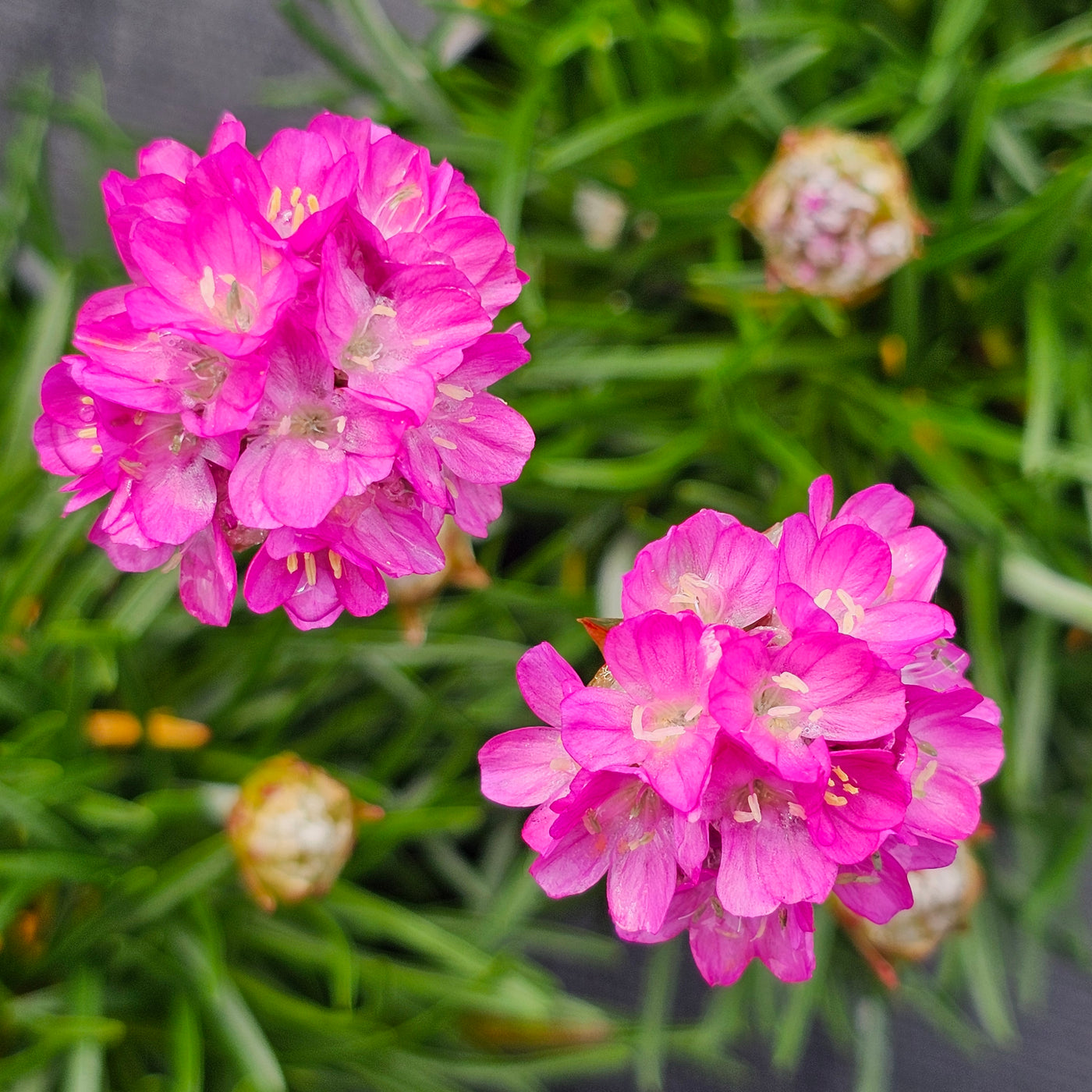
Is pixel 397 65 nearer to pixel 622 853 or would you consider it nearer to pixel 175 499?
pixel 175 499

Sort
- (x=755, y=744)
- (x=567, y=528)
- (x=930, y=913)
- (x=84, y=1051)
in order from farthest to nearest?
(x=567, y=528)
(x=930, y=913)
(x=84, y=1051)
(x=755, y=744)

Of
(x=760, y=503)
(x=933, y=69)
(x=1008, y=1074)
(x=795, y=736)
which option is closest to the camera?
(x=795, y=736)

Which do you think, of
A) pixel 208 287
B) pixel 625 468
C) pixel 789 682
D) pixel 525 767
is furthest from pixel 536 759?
pixel 625 468

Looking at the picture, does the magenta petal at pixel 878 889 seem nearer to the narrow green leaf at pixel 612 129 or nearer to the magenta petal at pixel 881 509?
the magenta petal at pixel 881 509

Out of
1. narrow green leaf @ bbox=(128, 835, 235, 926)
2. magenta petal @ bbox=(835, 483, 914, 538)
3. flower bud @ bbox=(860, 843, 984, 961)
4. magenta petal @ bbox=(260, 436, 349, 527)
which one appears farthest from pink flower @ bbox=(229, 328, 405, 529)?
flower bud @ bbox=(860, 843, 984, 961)

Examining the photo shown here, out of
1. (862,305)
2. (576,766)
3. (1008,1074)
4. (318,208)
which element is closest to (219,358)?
(318,208)

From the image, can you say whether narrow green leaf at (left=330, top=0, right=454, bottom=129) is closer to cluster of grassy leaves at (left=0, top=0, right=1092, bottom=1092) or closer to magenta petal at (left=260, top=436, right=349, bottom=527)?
cluster of grassy leaves at (left=0, top=0, right=1092, bottom=1092)

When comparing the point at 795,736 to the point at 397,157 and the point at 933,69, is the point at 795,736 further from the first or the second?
the point at 933,69
